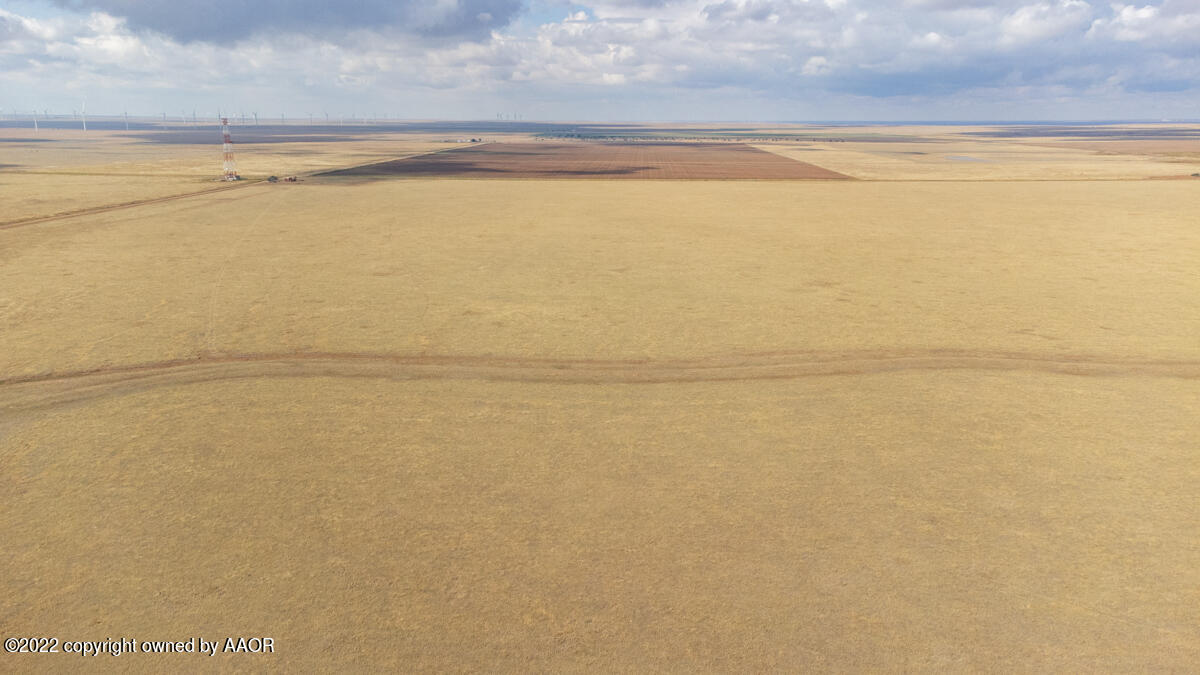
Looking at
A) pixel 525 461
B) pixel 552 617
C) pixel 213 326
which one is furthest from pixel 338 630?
pixel 213 326

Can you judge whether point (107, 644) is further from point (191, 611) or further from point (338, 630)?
point (338, 630)

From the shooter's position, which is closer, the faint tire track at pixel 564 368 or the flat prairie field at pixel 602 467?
the flat prairie field at pixel 602 467

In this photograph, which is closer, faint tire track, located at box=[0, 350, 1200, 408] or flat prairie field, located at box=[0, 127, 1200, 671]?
flat prairie field, located at box=[0, 127, 1200, 671]

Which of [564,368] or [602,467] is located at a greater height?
[564,368]

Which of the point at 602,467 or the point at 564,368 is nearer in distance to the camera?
the point at 602,467
